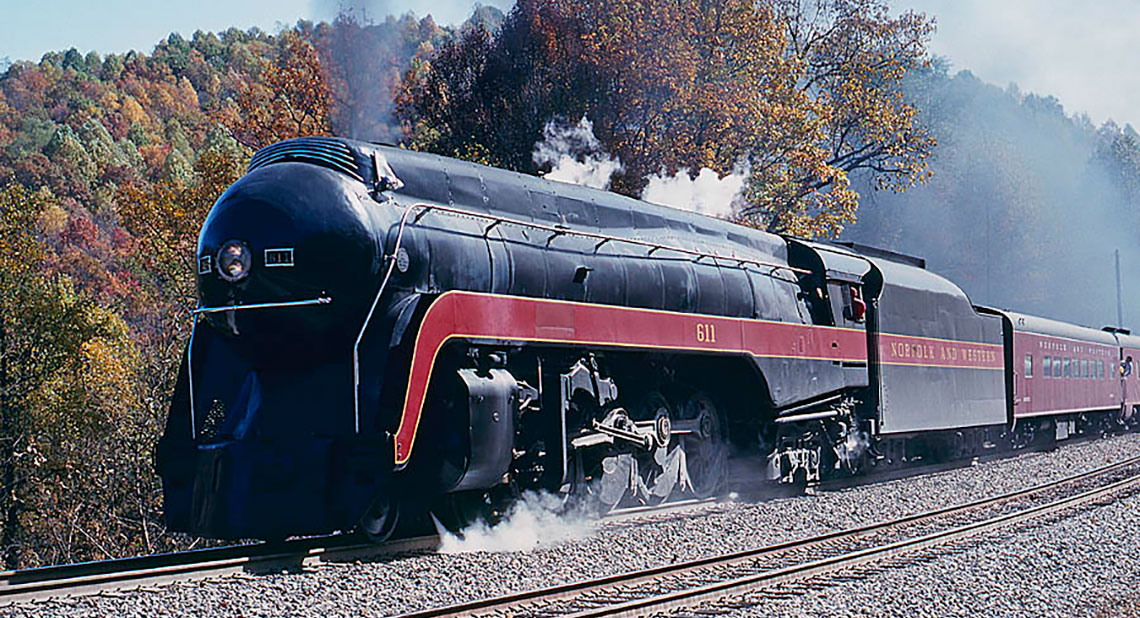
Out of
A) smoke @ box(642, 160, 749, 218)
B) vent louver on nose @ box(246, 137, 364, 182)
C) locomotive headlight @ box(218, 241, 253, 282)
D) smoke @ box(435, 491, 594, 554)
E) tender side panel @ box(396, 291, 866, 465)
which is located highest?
smoke @ box(642, 160, 749, 218)

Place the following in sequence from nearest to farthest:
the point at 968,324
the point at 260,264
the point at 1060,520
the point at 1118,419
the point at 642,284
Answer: the point at 260,264 < the point at 642,284 < the point at 1060,520 < the point at 968,324 < the point at 1118,419

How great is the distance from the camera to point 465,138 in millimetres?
28594

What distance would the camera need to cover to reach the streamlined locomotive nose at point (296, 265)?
28.6ft

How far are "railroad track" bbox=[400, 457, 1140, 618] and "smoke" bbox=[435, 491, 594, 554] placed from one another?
1586 millimetres

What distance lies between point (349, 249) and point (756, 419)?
599 cm

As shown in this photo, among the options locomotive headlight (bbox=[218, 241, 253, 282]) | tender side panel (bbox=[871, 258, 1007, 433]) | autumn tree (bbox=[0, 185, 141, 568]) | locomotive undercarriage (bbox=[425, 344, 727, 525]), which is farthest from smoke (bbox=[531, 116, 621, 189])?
locomotive headlight (bbox=[218, 241, 253, 282])

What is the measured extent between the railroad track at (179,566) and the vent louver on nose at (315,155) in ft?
9.52

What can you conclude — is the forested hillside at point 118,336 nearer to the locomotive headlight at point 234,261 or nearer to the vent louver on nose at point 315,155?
the vent louver on nose at point 315,155

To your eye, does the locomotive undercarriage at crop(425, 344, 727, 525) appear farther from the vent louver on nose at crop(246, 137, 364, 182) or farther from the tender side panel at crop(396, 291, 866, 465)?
the vent louver on nose at crop(246, 137, 364, 182)

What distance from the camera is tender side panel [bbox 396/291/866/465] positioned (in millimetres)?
8477

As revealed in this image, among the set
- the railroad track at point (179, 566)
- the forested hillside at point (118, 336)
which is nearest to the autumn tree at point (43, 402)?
the forested hillside at point (118, 336)

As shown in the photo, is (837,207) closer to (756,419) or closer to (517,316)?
(756,419)

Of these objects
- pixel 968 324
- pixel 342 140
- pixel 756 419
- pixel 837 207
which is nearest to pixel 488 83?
pixel 837 207

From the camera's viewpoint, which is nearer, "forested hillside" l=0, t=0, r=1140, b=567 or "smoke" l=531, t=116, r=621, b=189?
"forested hillside" l=0, t=0, r=1140, b=567
